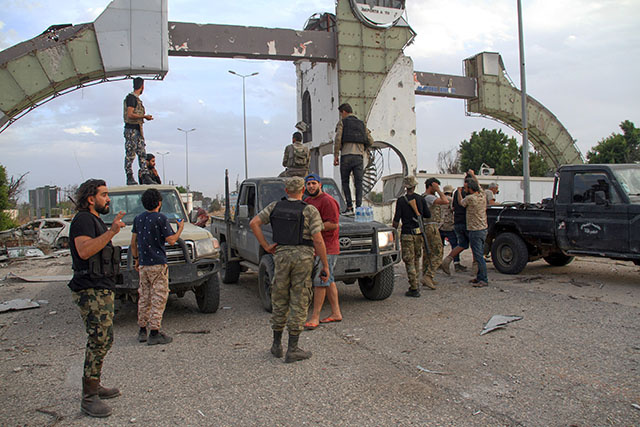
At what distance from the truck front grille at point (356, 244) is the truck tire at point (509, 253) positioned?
3939mm

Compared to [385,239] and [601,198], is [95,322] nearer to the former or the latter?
[385,239]

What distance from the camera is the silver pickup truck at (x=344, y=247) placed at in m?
6.78

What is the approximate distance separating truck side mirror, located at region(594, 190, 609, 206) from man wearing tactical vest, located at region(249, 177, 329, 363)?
5612mm

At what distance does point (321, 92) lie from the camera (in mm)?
23938

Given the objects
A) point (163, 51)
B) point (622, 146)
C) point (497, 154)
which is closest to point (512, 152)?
point (497, 154)

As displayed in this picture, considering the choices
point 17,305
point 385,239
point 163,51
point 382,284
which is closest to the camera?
point 385,239

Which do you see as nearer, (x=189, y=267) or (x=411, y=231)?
(x=189, y=267)

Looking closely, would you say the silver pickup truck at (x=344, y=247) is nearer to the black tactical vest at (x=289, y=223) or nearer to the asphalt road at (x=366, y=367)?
the asphalt road at (x=366, y=367)

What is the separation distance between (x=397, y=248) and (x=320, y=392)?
3532 mm

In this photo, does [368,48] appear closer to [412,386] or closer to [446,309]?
[446,309]

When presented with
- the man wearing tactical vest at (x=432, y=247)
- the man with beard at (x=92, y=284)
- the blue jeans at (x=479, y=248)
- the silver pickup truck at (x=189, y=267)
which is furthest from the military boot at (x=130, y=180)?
the blue jeans at (x=479, y=248)

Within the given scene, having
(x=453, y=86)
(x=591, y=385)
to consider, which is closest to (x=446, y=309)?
(x=591, y=385)

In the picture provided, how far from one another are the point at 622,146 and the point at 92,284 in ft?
137

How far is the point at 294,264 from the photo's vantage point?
482cm
